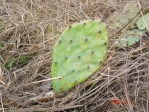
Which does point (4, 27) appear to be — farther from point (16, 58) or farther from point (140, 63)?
point (140, 63)

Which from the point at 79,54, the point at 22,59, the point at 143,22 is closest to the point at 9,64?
the point at 22,59

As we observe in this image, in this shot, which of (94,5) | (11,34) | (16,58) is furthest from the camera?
(94,5)

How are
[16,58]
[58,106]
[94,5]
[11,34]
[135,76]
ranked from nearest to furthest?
[58,106], [135,76], [16,58], [11,34], [94,5]

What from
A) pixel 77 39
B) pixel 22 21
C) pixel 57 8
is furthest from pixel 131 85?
pixel 57 8

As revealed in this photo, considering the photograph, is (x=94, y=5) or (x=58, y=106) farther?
(x=94, y=5)

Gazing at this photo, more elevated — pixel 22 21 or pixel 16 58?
pixel 22 21

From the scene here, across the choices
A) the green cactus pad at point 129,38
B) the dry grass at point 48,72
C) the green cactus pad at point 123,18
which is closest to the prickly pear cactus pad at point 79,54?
the dry grass at point 48,72

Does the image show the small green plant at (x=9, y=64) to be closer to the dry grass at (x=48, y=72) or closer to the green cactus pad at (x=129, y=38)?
the dry grass at (x=48, y=72)
